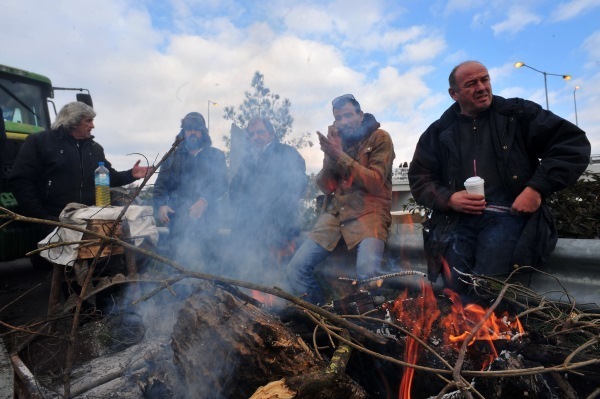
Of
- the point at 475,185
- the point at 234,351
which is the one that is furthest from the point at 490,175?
the point at 234,351

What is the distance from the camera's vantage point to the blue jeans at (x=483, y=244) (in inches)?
104

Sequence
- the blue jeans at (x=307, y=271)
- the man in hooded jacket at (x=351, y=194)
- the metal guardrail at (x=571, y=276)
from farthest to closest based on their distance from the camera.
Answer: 1. the blue jeans at (x=307, y=271)
2. the man in hooded jacket at (x=351, y=194)
3. the metal guardrail at (x=571, y=276)

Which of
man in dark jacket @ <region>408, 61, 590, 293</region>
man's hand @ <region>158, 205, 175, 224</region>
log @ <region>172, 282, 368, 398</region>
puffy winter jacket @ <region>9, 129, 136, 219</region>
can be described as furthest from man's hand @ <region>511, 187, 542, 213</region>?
puffy winter jacket @ <region>9, 129, 136, 219</region>

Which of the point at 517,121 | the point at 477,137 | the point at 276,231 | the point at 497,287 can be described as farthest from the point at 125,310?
the point at 517,121

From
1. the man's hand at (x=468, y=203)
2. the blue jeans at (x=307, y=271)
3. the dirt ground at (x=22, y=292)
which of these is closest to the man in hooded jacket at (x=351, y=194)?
the blue jeans at (x=307, y=271)

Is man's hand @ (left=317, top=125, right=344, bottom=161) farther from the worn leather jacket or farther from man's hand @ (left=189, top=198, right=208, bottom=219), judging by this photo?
man's hand @ (left=189, top=198, right=208, bottom=219)

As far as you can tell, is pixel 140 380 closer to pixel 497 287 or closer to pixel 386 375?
pixel 386 375

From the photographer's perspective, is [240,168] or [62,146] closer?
[62,146]

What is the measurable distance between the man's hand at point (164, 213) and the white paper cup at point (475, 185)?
Answer: 11.3ft

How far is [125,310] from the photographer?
141 inches

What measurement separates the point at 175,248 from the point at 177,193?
2.35ft

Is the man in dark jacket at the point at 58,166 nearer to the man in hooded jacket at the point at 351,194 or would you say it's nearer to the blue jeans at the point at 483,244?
the man in hooded jacket at the point at 351,194

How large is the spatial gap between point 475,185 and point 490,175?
0.25m

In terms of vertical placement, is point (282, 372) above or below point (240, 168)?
below
